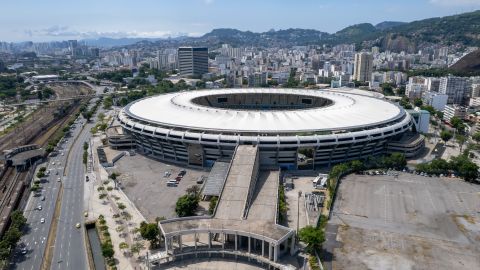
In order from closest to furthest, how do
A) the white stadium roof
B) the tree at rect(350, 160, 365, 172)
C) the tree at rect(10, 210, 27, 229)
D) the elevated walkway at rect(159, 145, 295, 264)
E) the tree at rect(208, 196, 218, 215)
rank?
the elevated walkway at rect(159, 145, 295, 264) → the tree at rect(10, 210, 27, 229) → the tree at rect(208, 196, 218, 215) → the tree at rect(350, 160, 365, 172) → the white stadium roof

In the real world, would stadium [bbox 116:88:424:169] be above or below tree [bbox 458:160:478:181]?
above

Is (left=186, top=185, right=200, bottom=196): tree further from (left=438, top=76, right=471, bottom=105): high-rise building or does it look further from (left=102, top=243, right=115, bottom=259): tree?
(left=438, top=76, right=471, bottom=105): high-rise building

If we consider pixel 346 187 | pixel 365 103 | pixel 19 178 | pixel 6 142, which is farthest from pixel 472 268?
pixel 6 142

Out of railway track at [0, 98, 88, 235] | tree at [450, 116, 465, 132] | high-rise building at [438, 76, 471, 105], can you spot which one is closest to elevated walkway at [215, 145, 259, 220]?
railway track at [0, 98, 88, 235]

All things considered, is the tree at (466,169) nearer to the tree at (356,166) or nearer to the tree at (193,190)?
the tree at (356,166)

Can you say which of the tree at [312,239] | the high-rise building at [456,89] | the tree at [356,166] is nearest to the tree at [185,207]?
the tree at [312,239]

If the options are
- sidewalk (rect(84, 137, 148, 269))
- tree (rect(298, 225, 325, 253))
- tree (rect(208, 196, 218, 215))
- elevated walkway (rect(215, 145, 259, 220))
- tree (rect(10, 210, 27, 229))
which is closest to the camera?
tree (rect(298, 225, 325, 253))

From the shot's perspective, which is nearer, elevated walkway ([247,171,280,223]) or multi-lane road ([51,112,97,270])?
multi-lane road ([51,112,97,270])
